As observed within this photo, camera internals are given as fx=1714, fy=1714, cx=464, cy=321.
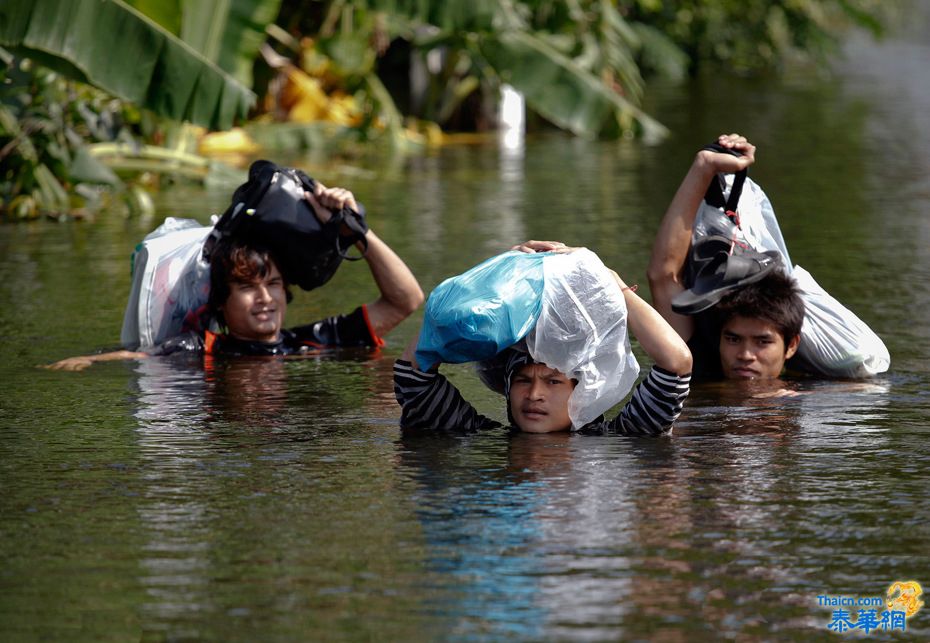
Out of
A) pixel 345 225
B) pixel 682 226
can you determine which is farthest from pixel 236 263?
pixel 682 226

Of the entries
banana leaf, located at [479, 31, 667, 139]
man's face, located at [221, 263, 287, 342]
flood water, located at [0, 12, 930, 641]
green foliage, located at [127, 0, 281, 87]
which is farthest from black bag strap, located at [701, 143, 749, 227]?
banana leaf, located at [479, 31, 667, 139]

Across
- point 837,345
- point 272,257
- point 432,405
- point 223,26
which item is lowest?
point 432,405

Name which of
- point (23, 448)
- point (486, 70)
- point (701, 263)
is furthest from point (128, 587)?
point (486, 70)

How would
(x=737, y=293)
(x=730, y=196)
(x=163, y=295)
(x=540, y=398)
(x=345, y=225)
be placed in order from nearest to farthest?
(x=540, y=398) < (x=737, y=293) < (x=730, y=196) < (x=345, y=225) < (x=163, y=295)

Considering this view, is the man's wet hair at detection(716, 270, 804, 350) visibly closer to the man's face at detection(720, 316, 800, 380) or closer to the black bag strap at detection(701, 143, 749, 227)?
the man's face at detection(720, 316, 800, 380)

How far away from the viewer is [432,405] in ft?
19.8

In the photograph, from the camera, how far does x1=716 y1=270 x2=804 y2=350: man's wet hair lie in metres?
6.98

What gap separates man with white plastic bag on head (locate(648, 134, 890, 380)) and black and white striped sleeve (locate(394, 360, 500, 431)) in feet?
3.82

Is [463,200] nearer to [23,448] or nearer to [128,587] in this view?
[23,448]

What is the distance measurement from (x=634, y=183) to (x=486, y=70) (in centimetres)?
449

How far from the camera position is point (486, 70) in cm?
1936

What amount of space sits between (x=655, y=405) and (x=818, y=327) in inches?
68.2

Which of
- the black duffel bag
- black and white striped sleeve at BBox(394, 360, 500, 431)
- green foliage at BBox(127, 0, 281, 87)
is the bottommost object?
black and white striped sleeve at BBox(394, 360, 500, 431)

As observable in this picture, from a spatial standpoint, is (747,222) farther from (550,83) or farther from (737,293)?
(550,83)
